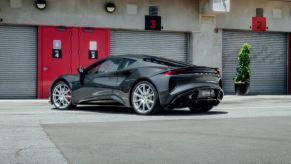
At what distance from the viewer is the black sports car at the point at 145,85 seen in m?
10.9

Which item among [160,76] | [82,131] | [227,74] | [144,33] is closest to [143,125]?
[82,131]

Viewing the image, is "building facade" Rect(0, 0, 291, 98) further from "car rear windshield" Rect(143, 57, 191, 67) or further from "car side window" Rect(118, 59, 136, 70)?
"car rear windshield" Rect(143, 57, 191, 67)

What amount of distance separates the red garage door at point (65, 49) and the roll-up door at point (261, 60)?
5.31m

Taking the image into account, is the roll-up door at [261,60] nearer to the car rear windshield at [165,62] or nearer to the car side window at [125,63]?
the car side window at [125,63]

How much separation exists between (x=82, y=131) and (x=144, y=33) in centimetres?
1290

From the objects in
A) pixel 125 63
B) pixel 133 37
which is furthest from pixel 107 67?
pixel 133 37

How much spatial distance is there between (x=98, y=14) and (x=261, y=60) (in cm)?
728

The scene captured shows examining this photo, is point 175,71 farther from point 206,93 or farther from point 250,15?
point 250,15

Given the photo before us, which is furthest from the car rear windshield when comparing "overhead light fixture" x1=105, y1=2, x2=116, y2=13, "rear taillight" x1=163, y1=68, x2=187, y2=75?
"overhead light fixture" x1=105, y1=2, x2=116, y2=13

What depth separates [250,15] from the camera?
74.6 feet

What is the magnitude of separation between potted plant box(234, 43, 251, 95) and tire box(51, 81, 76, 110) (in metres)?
9.94

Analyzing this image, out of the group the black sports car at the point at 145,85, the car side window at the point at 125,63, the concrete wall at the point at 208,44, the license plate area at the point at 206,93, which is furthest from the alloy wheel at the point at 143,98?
the concrete wall at the point at 208,44

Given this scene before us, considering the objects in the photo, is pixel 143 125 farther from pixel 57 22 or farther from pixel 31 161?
pixel 57 22

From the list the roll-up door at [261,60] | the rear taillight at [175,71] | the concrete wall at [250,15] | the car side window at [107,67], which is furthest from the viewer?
the roll-up door at [261,60]
